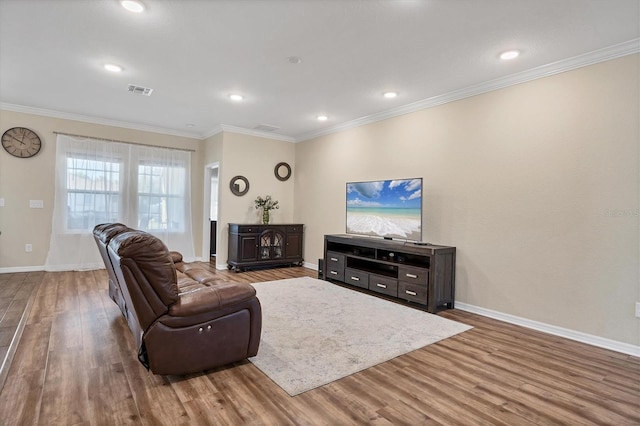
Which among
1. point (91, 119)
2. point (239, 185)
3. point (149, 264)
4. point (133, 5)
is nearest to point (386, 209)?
point (239, 185)

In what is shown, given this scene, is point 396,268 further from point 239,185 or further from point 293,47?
point 239,185

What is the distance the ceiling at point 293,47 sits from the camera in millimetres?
2436

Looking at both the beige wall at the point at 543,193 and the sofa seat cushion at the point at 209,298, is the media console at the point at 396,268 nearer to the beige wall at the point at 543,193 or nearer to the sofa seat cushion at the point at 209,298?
the beige wall at the point at 543,193

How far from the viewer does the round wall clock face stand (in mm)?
5133

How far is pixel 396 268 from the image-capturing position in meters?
4.31

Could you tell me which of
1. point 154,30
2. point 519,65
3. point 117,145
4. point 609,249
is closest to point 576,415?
point 609,249

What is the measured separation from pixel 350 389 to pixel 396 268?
240 centimetres

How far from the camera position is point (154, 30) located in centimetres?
276

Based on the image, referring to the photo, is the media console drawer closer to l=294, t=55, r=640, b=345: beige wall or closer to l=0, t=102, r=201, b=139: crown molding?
l=294, t=55, r=640, b=345: beige wall

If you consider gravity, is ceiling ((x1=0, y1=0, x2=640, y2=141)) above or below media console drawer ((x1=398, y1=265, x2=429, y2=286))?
above

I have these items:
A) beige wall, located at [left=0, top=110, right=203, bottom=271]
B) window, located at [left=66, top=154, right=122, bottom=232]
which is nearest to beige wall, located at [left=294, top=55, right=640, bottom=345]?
window, located at [left=66, top=154, right=122, bottom=232]

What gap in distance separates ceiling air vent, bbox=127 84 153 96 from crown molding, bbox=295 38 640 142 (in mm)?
3114

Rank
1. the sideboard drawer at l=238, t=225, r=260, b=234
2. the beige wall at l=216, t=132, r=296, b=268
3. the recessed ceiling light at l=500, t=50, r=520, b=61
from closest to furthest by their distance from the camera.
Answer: the recessed ceiling light at l=500, t=50, r=520, b=61, the sideboard drawer at l=238, t=225, r=260, b=234, the beige wall at l=216, t=132, r=296, b=268

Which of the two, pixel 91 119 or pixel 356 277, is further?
pixel 91 119
